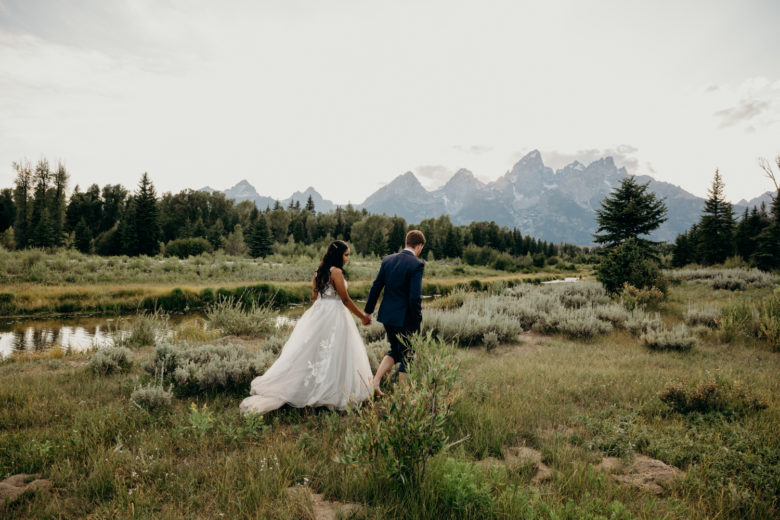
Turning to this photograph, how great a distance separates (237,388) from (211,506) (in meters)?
2.89

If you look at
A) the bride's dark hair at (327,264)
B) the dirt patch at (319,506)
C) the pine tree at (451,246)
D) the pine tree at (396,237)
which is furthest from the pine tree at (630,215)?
the pine tree at (451,246)

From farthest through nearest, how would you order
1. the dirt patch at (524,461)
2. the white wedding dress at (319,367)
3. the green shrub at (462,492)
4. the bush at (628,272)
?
the bush at (628,272), the white wedding dress at (319,367), the dirt patch at (524,461), the green shrub at (462,492)

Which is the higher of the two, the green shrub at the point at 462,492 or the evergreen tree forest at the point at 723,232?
the evergreen tree forest at the point at 723,232

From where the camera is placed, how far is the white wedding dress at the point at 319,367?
4.74m

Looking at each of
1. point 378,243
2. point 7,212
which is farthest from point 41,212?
point 378,243

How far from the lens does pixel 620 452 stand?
3.62 metres

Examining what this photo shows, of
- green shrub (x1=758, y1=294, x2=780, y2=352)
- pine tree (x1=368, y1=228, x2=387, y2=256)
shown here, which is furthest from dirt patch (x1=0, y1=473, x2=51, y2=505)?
pine tree (x1=368, y1=228, x2=387, y2=256)

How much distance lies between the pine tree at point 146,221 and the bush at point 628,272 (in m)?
50.3

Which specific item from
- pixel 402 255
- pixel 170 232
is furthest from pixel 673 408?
pixel 170 232

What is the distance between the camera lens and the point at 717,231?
40.7 metres

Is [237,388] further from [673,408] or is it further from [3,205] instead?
[3,205]

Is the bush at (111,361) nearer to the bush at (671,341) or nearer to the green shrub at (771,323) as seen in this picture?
the bush at (671,341)

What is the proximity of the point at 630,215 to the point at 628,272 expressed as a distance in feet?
40.2

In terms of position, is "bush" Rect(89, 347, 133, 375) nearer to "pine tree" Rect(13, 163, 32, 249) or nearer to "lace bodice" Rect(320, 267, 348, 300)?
"lace bodice" Rect(320, 267, 348, 300)
